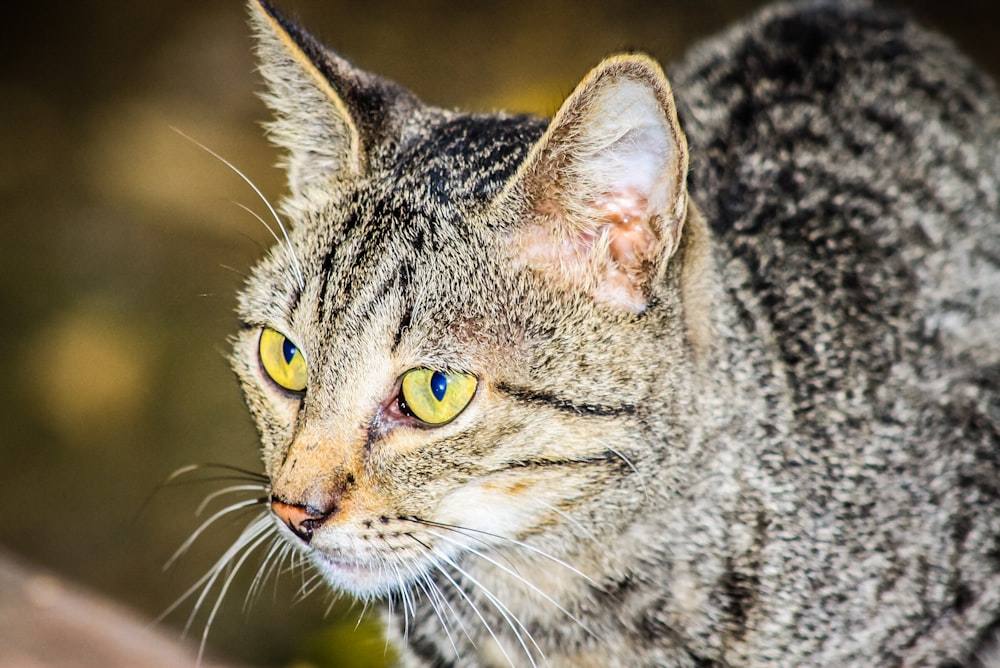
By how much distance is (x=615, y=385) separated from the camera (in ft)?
6.22

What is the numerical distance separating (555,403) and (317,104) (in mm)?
857

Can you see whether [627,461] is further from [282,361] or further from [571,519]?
[282,361]

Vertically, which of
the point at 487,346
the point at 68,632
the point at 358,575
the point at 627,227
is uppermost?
the point at 627,227

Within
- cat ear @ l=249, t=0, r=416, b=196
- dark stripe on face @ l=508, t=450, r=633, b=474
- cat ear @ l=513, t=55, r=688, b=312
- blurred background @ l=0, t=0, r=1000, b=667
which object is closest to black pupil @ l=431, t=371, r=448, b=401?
dark stripe on face @ l=508, t=450, r=633, b=474

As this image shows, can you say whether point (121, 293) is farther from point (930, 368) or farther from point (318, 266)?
point (930, 368)

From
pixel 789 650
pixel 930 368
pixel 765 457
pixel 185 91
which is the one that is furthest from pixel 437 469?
pixel 185 91

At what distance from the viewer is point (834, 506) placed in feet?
7.18

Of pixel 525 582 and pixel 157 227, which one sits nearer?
pixel 525 582

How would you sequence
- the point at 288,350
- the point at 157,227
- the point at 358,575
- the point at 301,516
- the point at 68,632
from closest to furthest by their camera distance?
the point at 301,516
the point at 358,575
the point at 288,350
the point at 68,632
the point at 157,227

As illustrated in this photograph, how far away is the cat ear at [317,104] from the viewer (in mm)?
2072

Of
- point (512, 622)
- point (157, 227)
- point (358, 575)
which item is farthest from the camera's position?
point (157, 227)

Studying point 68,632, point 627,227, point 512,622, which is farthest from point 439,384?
point 68,632

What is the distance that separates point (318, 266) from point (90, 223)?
149 inches

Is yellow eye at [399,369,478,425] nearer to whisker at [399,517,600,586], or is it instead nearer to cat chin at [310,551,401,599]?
whisker at [399,517,600,586]
